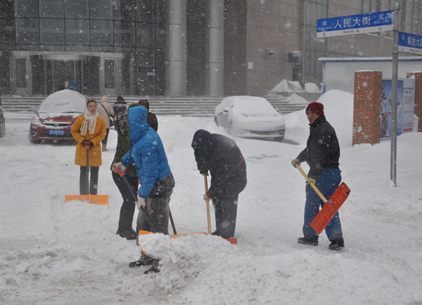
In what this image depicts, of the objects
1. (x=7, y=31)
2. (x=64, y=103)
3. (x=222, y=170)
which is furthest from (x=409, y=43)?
(x=7, y=31)

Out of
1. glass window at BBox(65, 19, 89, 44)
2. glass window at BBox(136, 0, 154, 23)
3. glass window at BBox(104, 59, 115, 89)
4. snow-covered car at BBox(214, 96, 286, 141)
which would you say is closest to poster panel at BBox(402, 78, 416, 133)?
snow-covered car at BBox(214, 96, 286, 141)

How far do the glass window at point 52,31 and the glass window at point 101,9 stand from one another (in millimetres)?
2164

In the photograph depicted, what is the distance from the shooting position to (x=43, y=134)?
12.9m

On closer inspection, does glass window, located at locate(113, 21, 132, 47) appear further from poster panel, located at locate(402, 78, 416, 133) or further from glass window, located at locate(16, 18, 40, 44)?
poster panel, located at locate(402, 78, 416, 133)

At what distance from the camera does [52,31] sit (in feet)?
96.0

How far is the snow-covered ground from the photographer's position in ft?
12.5

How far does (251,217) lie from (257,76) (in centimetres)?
2829

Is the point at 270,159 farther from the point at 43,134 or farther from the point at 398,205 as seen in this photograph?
the point at 43,134

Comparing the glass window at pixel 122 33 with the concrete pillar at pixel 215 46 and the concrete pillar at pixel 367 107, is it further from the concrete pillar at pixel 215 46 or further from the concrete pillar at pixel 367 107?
the concrete pillar at pixel 367 107

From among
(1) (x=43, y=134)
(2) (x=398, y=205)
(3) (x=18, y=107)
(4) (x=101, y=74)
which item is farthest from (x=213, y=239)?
(4) (x=101, y=74)

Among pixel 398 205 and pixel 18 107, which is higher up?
pixel 18 107

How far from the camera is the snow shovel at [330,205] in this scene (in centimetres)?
501

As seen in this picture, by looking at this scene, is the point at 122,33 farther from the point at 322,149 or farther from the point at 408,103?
the point at 322,149

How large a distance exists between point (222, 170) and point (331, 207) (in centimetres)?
132
